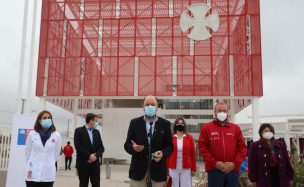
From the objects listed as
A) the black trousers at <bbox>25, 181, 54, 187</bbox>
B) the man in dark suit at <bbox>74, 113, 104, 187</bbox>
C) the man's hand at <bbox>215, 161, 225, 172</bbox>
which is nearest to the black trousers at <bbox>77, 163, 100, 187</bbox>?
the man in dark suit at <bbox>74, 113, 104, 187</bbox>

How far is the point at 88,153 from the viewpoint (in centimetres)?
685

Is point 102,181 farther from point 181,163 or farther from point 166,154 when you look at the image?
point 166,154

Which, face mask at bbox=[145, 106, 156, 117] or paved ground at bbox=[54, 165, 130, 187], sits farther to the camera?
paved ground at bbox=[54, 165, 130, 187]

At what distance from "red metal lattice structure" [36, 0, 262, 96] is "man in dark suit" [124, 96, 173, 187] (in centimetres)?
1707

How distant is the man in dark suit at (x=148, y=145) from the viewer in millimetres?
4496

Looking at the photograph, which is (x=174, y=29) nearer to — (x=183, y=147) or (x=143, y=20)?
(x=143, y=20)

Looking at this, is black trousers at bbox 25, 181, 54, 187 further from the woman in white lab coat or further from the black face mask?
the black face mask

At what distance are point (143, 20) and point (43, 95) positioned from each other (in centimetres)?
766

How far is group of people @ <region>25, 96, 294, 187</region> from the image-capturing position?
179 inches

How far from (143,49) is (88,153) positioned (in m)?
16.4

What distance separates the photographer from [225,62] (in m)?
22.5

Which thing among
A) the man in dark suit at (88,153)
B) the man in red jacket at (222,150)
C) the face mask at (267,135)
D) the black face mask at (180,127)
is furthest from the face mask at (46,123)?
the face mask at (267,135)

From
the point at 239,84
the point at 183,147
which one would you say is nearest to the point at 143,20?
the point at 239,84

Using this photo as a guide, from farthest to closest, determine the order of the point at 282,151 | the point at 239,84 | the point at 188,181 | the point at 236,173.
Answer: the point at 239,84 → the point at 188,181 → the point at 282,151 → the point at 236,173
